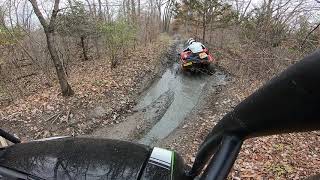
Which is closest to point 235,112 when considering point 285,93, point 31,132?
A: point 285,93

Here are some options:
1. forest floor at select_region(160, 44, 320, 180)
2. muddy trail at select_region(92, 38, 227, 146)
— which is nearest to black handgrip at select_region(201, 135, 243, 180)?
forest floor at select_region(160, 44, 320, 180)

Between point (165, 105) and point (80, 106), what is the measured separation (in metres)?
3.18

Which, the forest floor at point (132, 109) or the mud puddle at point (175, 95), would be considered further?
the mud puddle at point (175, 95)

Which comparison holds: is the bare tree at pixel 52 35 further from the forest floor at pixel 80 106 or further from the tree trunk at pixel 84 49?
the tree trunk at pixel 84 49

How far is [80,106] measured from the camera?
34.9 ft

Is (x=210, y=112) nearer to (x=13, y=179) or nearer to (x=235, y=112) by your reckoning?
(x=13, y=179)

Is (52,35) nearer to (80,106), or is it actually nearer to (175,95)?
(80,106)

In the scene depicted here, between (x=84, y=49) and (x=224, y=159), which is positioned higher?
(x=224, y=159)

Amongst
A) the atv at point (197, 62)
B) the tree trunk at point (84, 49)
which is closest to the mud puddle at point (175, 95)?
the atv at point (197, 62)

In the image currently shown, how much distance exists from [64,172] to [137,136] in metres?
6.44

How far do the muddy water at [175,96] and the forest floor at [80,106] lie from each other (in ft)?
2.00

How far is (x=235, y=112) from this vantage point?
4.68 feet

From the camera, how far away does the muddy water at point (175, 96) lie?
9.55 metres

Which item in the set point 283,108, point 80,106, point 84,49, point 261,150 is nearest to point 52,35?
point 80,106
